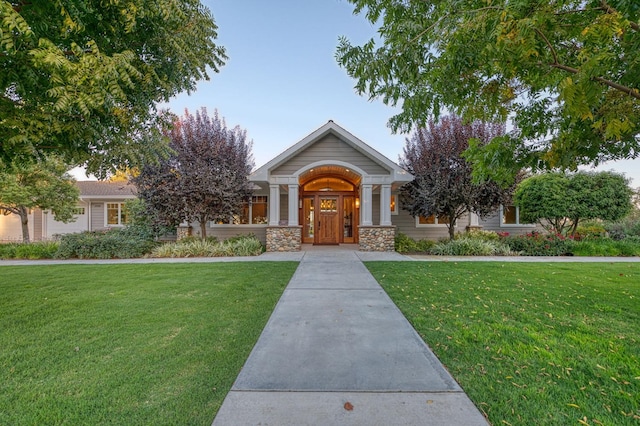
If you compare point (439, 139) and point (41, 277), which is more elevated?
point (439, 139)

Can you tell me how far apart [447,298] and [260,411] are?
3.99m

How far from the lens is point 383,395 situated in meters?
2.30

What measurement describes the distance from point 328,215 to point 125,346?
11298 mm

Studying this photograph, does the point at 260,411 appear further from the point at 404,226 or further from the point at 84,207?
the point at 84,207

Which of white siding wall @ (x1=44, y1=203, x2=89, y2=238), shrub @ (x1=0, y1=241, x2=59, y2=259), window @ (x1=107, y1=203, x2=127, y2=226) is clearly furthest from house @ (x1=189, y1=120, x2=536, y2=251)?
white siding wall @ (x1=44, y1=203, x2=89, y2=238)

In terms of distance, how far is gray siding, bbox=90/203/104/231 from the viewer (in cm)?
1741

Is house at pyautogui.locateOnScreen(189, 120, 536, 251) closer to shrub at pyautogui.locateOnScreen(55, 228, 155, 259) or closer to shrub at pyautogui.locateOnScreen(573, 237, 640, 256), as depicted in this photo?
shrub at pyautogui.locateOnScreen(55, 228, 155, 259)

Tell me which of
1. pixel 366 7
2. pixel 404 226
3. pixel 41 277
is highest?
pixel 366 7

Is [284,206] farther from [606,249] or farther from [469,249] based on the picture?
[606,249]

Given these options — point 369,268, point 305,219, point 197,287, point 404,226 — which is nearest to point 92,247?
point 197,287

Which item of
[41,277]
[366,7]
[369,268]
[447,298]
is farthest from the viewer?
[369,268]

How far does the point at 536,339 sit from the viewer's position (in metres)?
3.39

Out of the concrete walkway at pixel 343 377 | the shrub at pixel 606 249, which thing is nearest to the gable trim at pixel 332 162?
the shrub at pixel 606 249

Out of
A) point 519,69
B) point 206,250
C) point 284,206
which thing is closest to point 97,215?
point 206,250
